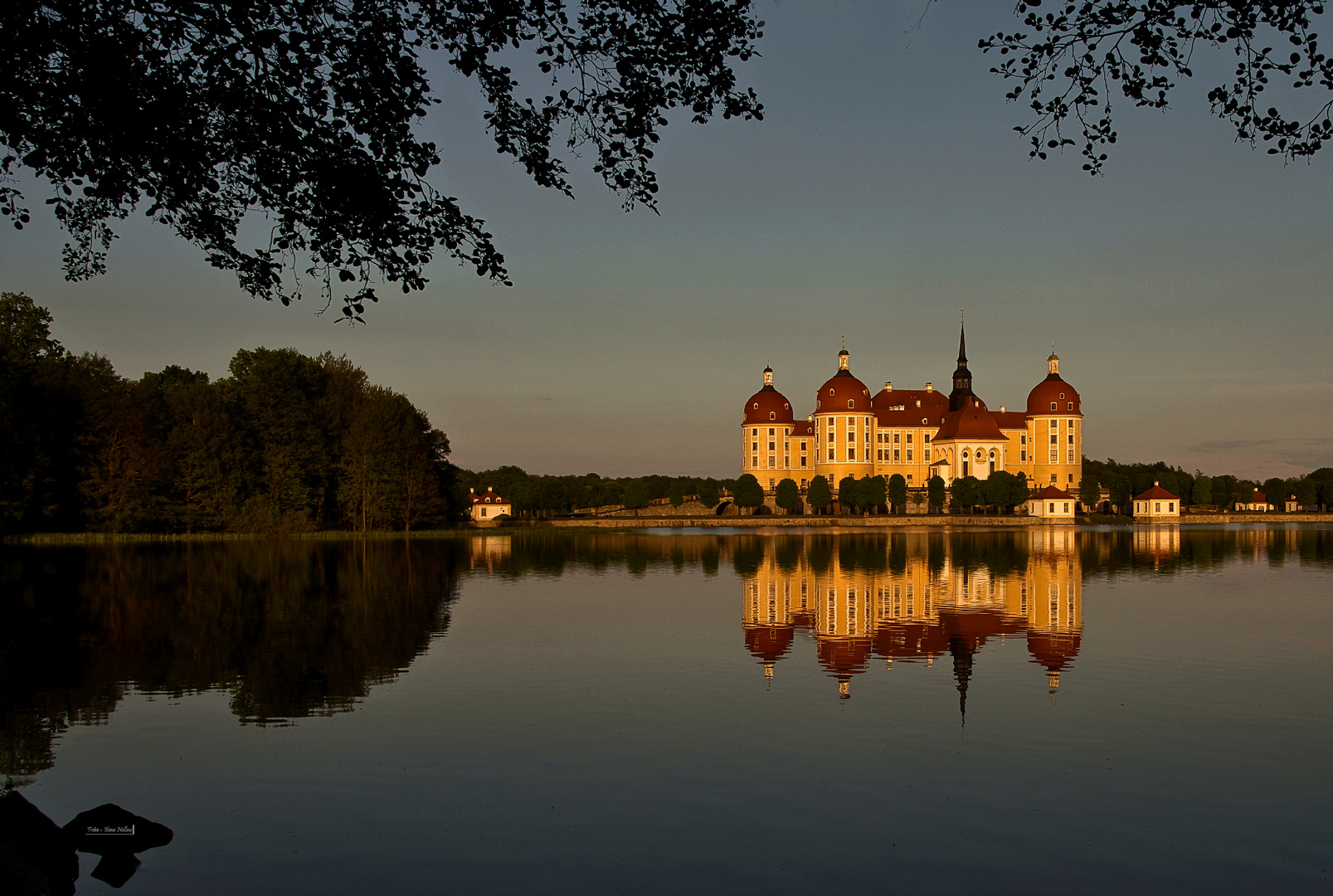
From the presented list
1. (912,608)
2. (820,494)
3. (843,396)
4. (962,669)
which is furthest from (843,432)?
(962,669)

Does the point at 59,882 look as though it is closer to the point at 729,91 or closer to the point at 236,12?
the point at 236,12

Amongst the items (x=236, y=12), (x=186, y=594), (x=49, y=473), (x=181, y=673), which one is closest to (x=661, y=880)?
(x=236, y=12)

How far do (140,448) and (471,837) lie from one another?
56067 millimetres

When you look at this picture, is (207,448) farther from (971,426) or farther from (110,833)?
(971,426)

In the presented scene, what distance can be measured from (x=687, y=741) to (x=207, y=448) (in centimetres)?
5462

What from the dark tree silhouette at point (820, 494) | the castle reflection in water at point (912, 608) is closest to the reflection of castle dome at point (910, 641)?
the castle reflection in water at point (912, 608)

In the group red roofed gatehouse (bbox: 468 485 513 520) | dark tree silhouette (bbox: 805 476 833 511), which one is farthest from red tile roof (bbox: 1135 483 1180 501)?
red roofed gatehouse (bbox: 468 485 513 520)

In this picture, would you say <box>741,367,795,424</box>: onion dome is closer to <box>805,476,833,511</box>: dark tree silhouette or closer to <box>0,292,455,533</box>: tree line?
<box>805,476,833,511</box>: dark tree silhouette

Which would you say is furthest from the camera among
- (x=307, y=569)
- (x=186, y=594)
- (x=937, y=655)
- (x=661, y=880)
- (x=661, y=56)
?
(x=307, y=569)

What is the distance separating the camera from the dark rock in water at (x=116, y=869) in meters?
7.94

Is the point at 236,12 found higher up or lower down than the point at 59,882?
higher up

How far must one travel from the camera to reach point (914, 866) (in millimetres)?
8086

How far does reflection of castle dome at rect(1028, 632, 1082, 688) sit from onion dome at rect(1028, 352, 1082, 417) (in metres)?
96.3

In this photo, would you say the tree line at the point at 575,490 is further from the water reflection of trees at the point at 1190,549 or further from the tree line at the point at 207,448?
the water reflection of trees at the point at 1190,549
